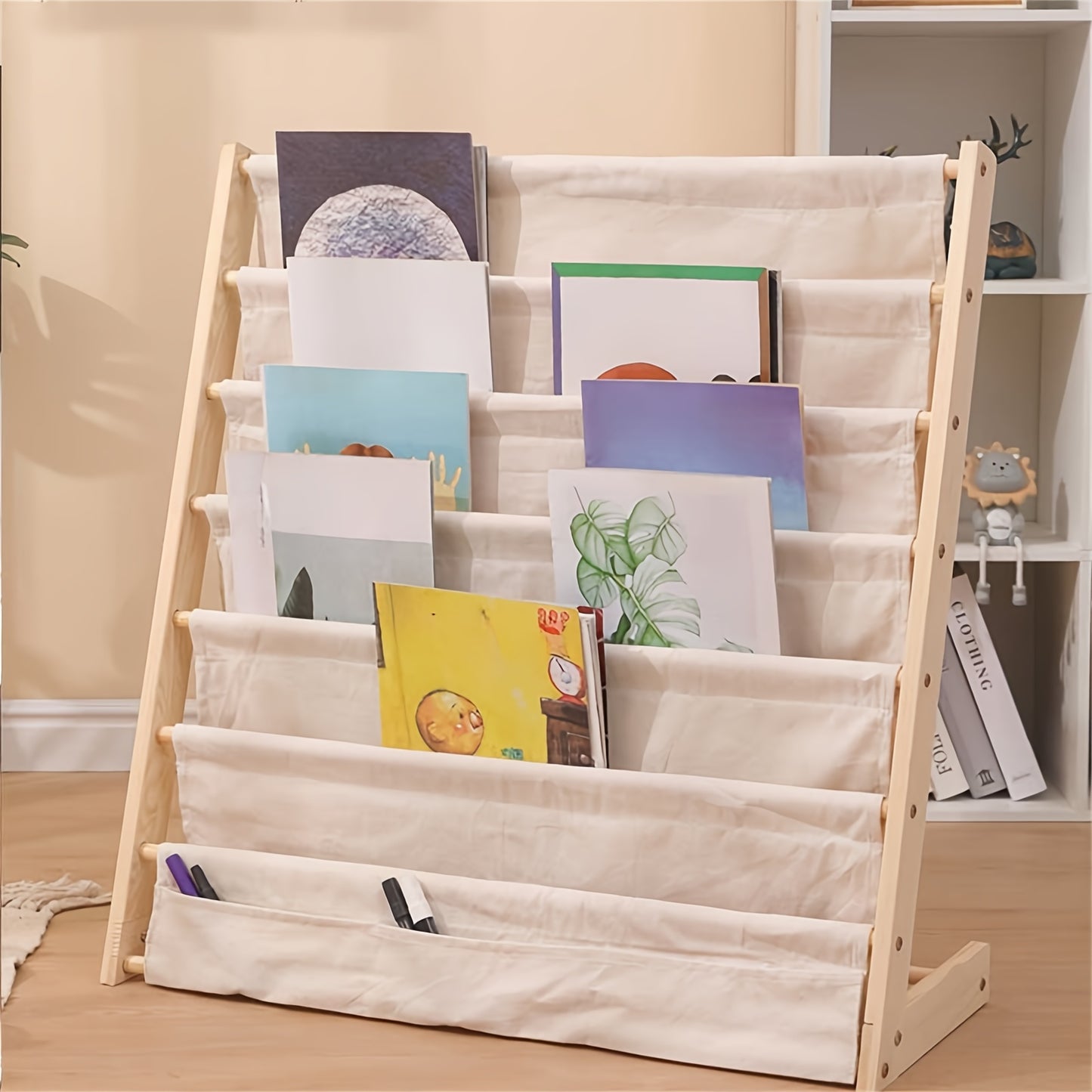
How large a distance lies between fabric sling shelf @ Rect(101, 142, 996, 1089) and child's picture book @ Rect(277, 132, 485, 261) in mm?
51

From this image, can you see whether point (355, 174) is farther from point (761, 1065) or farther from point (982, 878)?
point (982, 878)

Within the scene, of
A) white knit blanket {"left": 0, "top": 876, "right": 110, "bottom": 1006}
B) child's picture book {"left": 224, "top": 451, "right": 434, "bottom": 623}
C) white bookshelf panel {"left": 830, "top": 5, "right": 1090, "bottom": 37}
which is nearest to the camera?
child's picture book {"left": 224, "top": 451, "right": 434, "bottom": 623}

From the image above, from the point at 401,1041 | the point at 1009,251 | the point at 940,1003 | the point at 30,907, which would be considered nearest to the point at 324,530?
the point at 401,1041

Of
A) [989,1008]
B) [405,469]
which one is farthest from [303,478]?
[989,1008]

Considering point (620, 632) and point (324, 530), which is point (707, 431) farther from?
point (324, 530)

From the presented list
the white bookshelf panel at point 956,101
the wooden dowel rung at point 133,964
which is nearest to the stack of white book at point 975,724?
the white bookshelf panel at point 956,101

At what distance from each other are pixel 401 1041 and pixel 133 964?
0.31m

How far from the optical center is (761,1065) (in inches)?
47.0

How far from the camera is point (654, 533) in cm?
125

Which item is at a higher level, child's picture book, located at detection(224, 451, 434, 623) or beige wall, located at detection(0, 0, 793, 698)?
beige wall, located at detection(0, 0, 793, 698)

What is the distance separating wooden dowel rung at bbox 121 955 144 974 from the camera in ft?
4.56

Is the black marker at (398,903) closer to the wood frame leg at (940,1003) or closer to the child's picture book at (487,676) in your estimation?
the child's picture book at (487,676)

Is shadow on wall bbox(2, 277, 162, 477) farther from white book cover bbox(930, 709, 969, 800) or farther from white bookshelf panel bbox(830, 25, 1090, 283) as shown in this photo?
Result: white book cover bbox(930, 709, 969, 800)

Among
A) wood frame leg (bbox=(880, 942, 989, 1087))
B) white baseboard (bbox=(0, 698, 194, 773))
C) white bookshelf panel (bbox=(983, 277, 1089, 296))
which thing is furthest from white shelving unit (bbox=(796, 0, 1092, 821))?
white baseboard (bbox=(0, 698, 194, 773))
